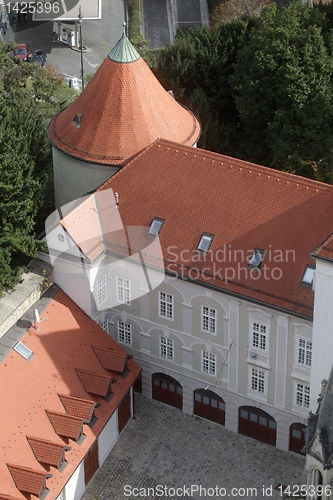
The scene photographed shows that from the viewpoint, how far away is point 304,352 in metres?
68.4

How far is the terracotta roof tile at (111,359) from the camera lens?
72375 mm

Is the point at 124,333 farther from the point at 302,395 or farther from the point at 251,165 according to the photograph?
the point at 251,165

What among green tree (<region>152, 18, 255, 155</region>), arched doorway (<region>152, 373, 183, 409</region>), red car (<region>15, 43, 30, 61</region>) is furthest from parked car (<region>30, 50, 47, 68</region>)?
arched doorway (<region>152, 373, 183, 409</region>)

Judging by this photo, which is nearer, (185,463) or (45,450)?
(45,450)

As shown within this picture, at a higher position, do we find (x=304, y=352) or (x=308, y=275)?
(x=308, y=275)

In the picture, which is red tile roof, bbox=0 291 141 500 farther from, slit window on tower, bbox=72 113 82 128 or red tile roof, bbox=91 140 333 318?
slit window on tower, bbox=72 113 82 128

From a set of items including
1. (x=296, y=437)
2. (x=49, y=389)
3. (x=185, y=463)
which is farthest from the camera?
(x=185, y=463)

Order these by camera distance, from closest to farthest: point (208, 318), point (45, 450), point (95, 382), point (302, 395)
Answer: point (45, 450) → point (302, 395) → point (95, 382) → point (208, 318)

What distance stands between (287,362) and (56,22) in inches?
2662

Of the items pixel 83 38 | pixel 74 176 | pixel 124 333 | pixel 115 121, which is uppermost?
pixel 115 121

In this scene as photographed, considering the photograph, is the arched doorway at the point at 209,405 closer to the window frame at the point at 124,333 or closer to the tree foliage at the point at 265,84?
the window frame at the point at 124,333

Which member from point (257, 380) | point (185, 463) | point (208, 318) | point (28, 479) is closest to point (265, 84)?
point (208, 318)

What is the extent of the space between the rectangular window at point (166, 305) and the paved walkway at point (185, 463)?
7.84 m

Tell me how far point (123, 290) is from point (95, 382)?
22.7ft
